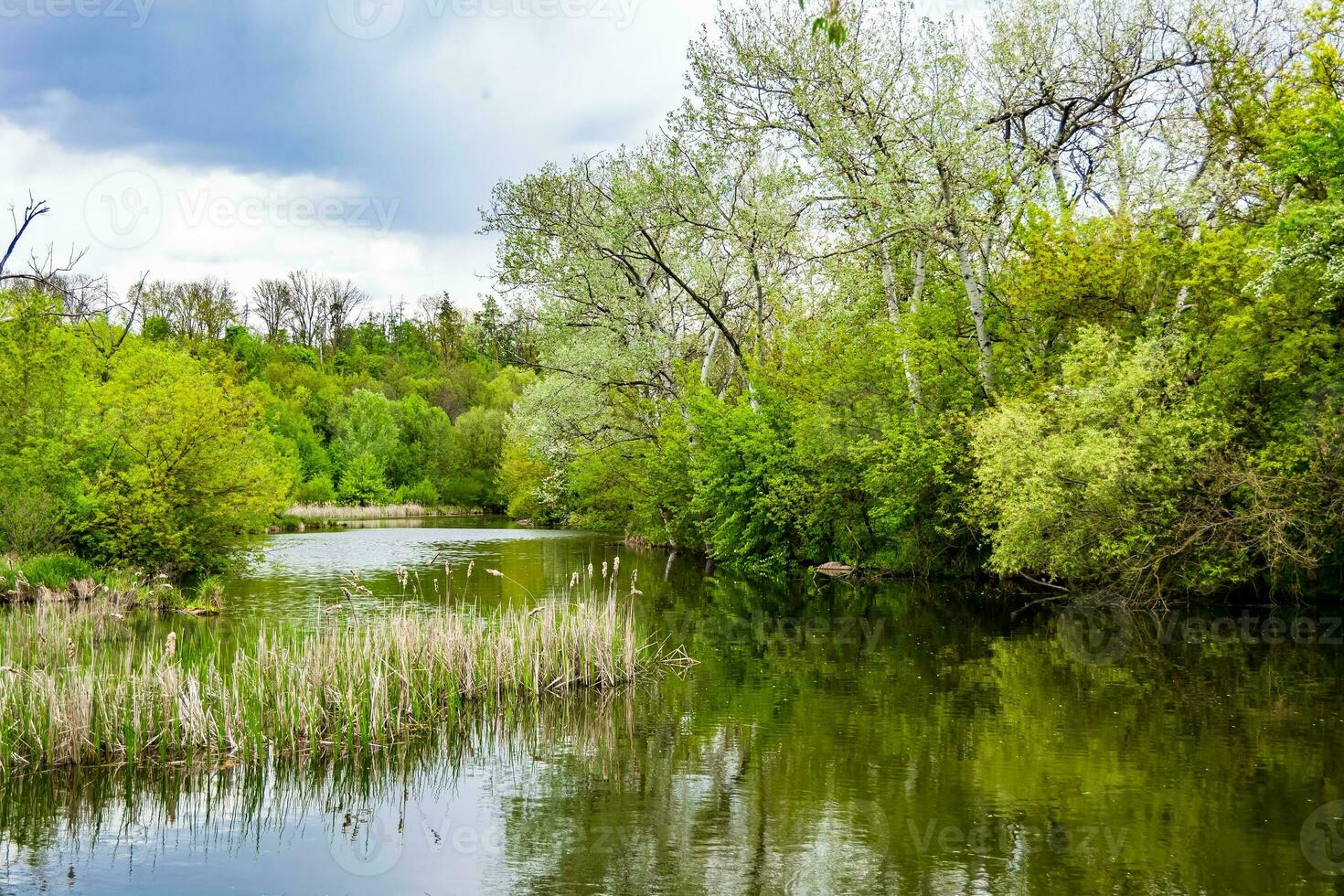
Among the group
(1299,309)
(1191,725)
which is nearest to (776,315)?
(1299,309)

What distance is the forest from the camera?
19203mm

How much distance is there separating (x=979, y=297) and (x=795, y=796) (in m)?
18.2

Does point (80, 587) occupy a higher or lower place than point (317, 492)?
lower

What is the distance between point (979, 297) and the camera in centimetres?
2488
